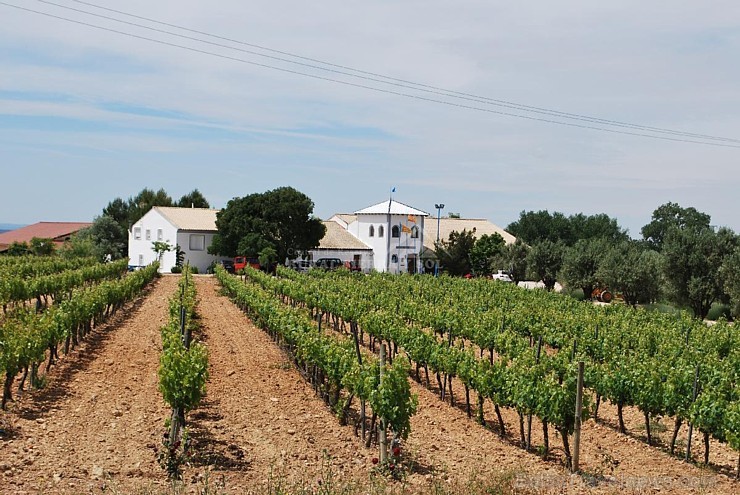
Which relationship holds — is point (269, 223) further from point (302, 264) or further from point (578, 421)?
point (578, 421)

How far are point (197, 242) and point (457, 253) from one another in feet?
69.7

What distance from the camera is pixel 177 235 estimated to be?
188 ft

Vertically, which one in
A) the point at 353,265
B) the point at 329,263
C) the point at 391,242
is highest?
the point at 391,242

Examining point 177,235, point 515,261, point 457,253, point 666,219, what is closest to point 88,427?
point 515,261

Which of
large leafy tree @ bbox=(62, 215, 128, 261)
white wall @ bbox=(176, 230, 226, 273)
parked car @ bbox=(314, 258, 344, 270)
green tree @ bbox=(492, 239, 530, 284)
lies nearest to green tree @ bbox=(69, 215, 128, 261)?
large leafy tree @ bbox=(62, 215, 128, 261)

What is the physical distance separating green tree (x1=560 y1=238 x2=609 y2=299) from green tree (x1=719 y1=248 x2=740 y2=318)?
9967 mm

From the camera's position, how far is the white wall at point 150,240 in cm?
5753

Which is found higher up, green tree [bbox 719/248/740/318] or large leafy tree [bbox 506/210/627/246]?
large leafy tree [bbox 506/210/627/246]

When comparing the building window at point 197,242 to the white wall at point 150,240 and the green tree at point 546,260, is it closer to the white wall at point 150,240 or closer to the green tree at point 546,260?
the white wall at point 150,240

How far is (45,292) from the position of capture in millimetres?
25141

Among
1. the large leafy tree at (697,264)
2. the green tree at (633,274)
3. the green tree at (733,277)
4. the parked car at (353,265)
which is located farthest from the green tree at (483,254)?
the green tree at (733,277)

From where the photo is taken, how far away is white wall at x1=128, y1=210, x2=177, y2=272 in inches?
2265

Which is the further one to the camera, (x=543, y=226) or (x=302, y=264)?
(x=543, y=226)

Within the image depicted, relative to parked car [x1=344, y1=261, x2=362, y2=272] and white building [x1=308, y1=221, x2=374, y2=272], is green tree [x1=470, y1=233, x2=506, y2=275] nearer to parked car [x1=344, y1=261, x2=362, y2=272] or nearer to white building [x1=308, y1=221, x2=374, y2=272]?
white building [x1=308, y1=221, x2=374, y2=272]
